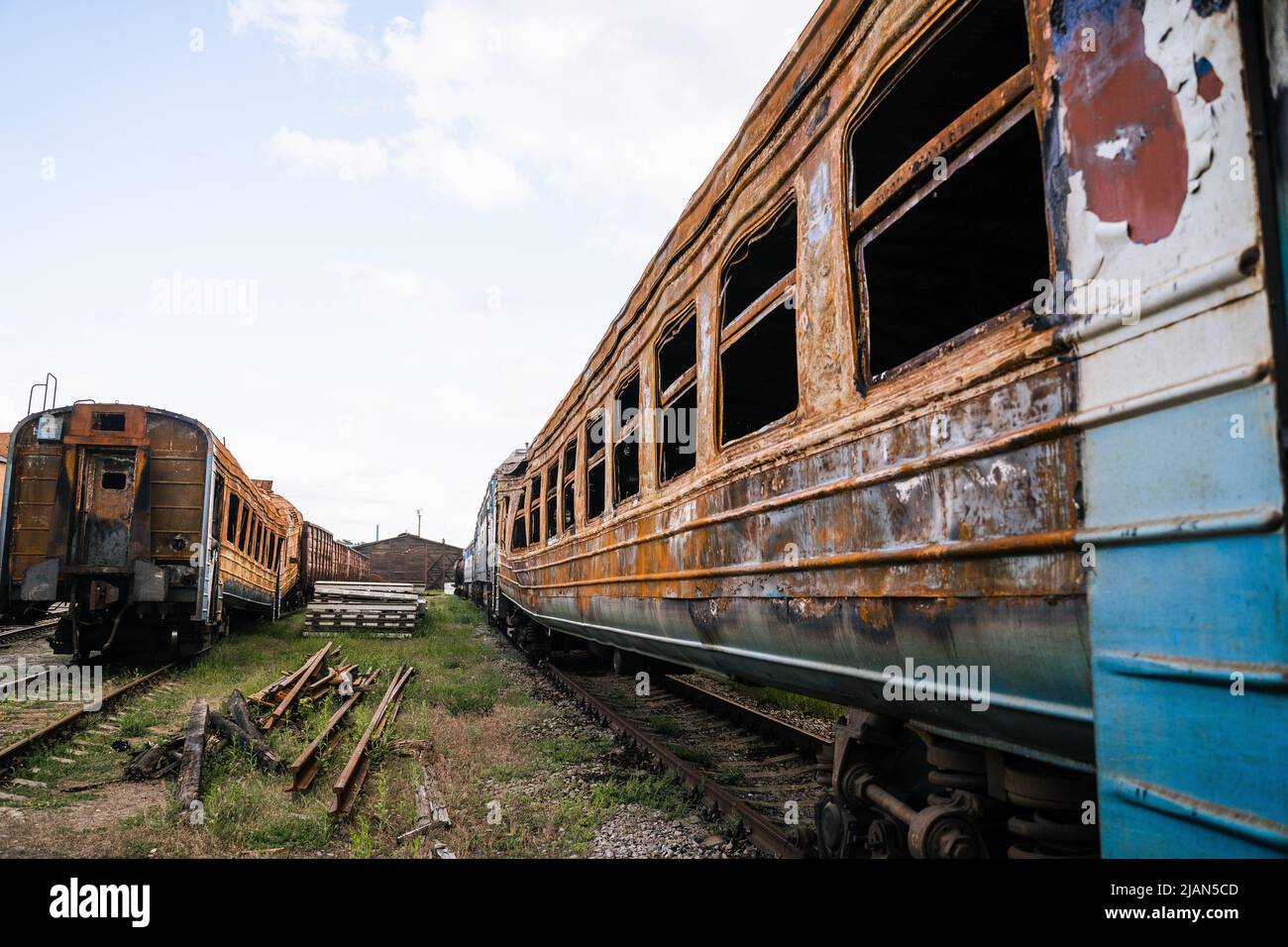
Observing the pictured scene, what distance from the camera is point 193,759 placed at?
5.32 meters

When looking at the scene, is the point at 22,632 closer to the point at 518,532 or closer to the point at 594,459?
the point at 518,532

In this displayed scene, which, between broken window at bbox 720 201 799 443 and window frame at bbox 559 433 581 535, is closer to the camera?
broken window at bbox 720 201 799 443

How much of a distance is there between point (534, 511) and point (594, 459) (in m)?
3.90

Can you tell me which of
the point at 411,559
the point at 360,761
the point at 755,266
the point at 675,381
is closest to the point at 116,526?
the point at 360,761

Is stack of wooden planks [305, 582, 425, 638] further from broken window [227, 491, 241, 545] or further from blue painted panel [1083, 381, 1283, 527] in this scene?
blue painted panel [1083, 381, 1283, 527]

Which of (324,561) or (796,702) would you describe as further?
(324,561)

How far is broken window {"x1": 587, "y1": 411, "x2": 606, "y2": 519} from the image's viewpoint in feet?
21.0

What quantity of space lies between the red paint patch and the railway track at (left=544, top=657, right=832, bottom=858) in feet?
8.07

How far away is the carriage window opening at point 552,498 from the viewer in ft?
27.7

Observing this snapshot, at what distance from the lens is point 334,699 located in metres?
7.93

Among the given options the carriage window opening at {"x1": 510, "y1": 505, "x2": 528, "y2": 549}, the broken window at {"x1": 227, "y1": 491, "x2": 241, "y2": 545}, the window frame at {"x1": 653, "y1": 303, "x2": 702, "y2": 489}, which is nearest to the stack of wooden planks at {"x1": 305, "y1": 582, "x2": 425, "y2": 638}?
the broken window at {"x1": 227, "y1": 491, "x2": 241, "y2": 545}

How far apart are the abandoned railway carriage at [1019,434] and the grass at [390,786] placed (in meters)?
1.44
